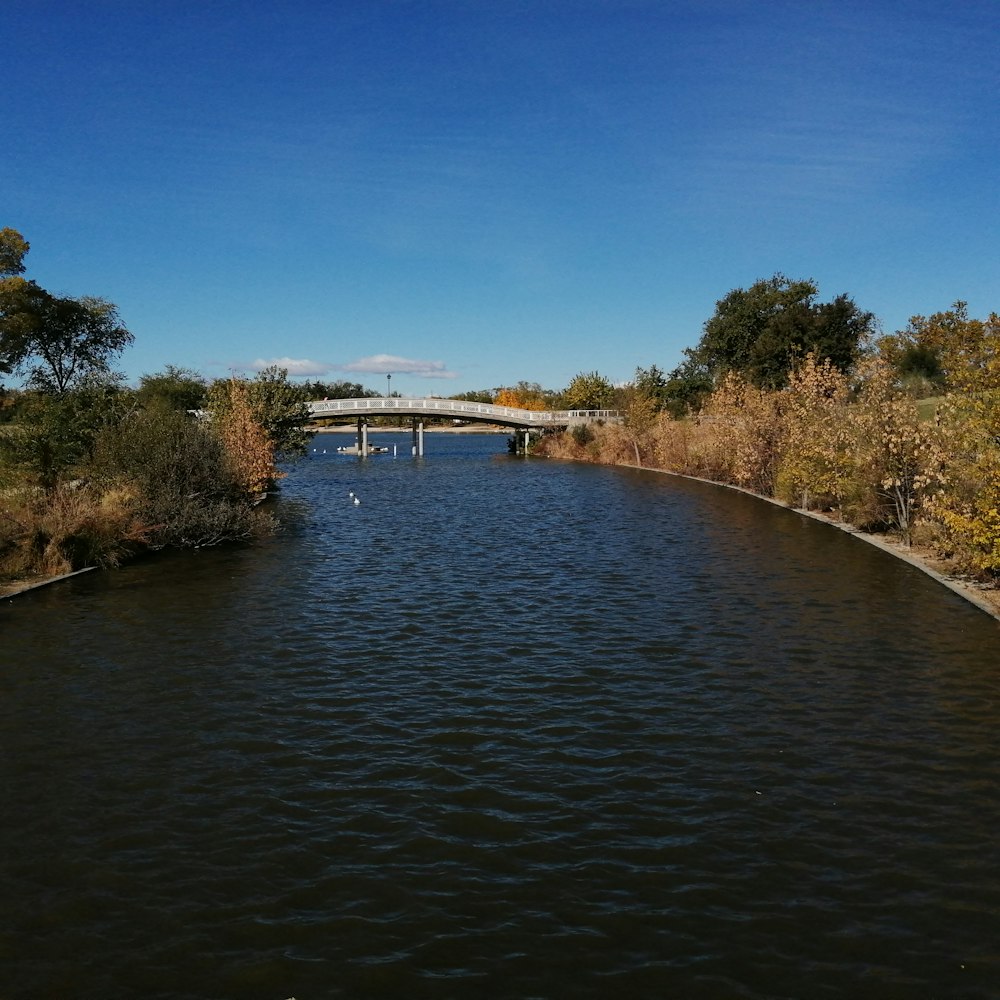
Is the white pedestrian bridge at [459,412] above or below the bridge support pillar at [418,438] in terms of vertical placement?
above

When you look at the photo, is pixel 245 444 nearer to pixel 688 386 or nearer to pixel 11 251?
pixel 11 251

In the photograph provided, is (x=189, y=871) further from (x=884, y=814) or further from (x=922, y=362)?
(x=922, y=362)

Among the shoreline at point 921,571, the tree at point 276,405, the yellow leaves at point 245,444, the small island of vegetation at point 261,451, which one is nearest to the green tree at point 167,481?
the small island of vegetation at point 261,451

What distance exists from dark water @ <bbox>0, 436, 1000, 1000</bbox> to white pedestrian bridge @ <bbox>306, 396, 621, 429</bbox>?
69302 millimetres

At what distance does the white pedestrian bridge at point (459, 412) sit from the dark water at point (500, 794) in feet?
227

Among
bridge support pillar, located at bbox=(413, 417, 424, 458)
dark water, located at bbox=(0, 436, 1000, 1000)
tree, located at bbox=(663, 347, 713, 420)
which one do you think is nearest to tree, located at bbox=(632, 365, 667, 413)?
tree, located at bbox=(663, 347, 713, 420)

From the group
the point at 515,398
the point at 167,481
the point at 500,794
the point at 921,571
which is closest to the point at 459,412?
the point at 167,481

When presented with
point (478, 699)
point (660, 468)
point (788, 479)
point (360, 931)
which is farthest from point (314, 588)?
point (660, 468)

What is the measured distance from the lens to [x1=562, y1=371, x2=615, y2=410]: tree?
123 metres

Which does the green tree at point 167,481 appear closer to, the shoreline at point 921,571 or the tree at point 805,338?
the shoreline at point 921,571

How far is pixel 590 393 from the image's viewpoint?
12300 cm

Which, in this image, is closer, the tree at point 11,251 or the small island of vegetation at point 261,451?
the small island of vegetation at point 261,451

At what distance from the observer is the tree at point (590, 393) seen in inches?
4840

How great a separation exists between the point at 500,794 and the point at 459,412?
280 ft
